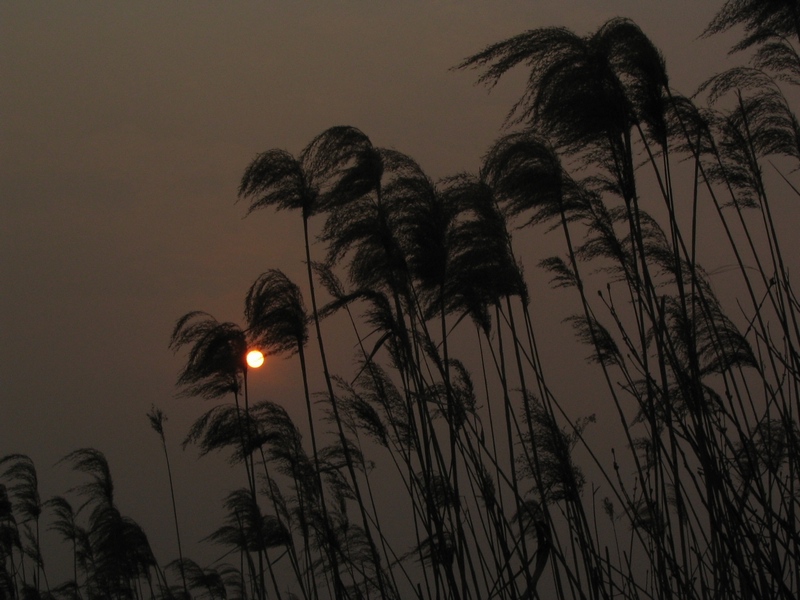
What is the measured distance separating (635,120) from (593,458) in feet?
4.46

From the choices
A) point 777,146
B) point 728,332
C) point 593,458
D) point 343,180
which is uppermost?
point 343,180

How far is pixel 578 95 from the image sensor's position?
3.17 m

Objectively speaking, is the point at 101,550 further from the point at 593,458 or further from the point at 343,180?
the point at 593,458

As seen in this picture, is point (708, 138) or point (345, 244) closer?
point (708, 138)

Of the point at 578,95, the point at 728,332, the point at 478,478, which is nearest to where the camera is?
the point at 578,95

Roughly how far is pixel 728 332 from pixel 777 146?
3.54 feet

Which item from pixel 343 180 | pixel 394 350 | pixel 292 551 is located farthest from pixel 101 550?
pixel 343 180

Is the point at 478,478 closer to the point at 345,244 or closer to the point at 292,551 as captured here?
the point at 345,244

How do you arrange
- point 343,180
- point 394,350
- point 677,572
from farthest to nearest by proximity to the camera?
point 394,350 < point 343,180 < point 677,572

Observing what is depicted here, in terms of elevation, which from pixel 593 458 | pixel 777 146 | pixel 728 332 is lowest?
pixel 593 458

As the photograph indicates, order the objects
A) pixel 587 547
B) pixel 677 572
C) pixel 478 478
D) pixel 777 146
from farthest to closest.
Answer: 1. pixel 777 146
2. pixel 478 478
3. pixel 587 547
4. pixel 677 572

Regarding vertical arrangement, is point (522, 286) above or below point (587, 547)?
above

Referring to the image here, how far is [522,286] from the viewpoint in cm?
497

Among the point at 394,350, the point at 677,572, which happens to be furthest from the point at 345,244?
the point at 677,572
